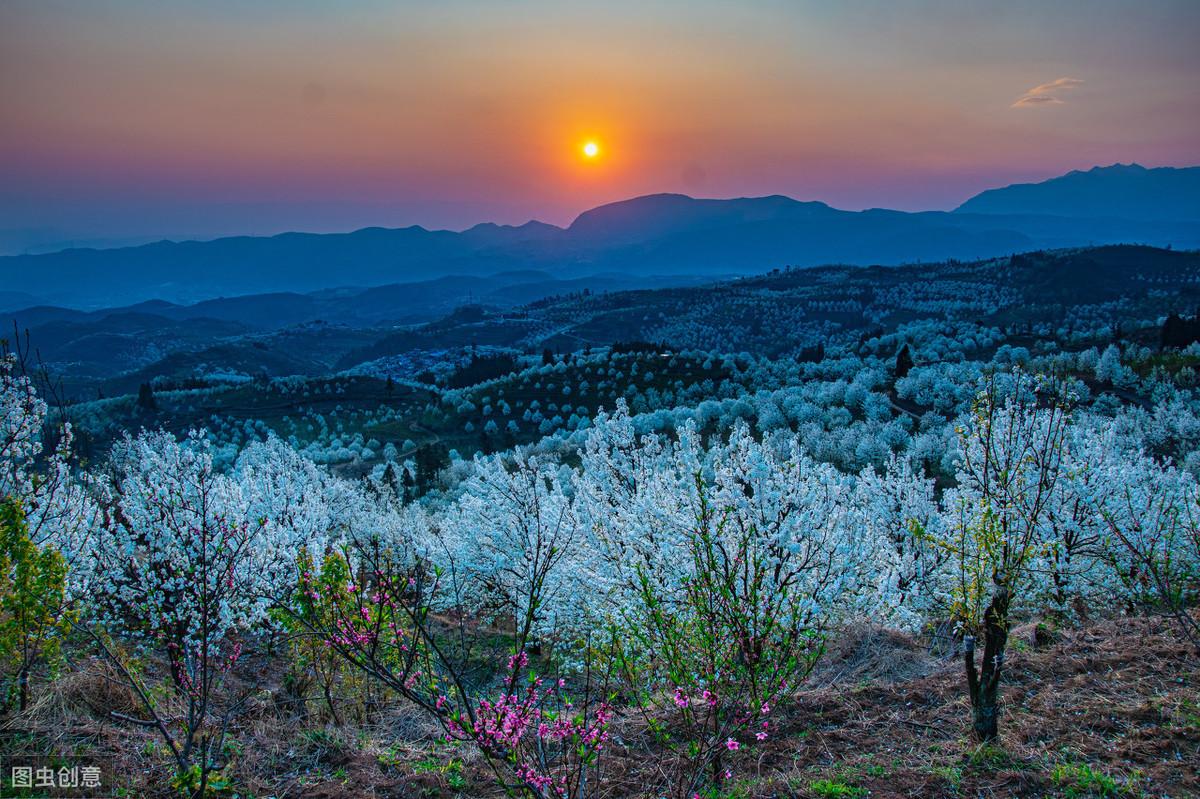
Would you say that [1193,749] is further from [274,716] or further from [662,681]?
[274,716]

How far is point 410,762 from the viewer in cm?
1193

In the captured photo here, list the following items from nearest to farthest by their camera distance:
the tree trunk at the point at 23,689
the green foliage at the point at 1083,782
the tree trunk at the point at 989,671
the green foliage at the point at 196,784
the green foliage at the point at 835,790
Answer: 1. the green foliage at the point at 196,784
2. the green foliage at the point at 1083,782
3. the green foliage at the point at 835,790
4. the tree trunk at the point at 989,671
5. the tree trunk at the point at 23,689

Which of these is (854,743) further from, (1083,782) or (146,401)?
(146,401)

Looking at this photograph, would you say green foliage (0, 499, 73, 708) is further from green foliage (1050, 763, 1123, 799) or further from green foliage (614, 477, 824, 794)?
green foliage (1050, 763, 1123, 799)

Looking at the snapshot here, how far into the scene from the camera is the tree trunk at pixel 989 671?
10.6 metres

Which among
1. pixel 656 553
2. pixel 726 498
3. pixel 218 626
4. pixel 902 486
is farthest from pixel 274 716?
pixel 902 486

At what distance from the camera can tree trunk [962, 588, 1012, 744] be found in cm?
1062


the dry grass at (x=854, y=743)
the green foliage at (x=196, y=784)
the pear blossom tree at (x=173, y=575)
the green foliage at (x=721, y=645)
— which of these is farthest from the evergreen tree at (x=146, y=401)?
the green foliage at (x=721, y=645)

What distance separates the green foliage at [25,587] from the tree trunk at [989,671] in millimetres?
14832

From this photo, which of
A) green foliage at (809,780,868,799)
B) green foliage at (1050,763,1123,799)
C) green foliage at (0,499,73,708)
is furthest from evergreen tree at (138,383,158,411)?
green foliage at (1050,763,1123,799)

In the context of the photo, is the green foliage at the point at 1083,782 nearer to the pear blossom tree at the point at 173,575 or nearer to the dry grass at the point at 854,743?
the dry grass at the point at 854,743

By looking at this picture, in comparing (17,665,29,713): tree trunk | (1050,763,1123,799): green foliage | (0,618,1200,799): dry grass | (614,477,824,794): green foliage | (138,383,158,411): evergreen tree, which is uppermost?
(614,477,824,794): green foliage

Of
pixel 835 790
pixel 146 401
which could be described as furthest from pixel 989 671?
pixel 146 401

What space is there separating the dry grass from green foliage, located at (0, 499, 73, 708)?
1.59 m
